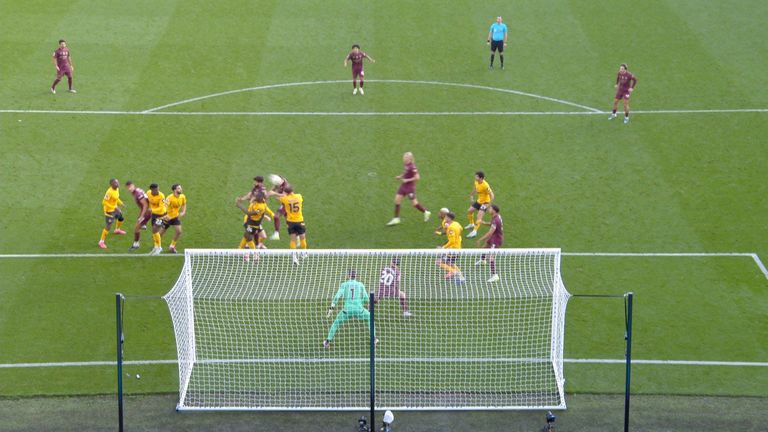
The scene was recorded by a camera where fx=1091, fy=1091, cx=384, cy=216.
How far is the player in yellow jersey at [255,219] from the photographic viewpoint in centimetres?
→ 2098

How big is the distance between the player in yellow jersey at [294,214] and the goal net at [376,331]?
2.09 feet

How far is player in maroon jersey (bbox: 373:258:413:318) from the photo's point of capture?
18969 millimetres

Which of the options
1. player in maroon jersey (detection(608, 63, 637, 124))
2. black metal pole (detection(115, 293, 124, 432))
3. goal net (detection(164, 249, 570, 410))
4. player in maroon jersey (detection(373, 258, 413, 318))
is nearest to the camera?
black metal pole (detection(115, 293, 124, 432))

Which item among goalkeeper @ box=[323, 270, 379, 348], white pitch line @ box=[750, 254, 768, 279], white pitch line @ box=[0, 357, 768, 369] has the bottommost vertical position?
white pitch line @ box=[0, 357, 768, 369]

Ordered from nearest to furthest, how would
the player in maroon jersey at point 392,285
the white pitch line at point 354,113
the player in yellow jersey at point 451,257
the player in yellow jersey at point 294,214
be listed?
the player in maroon jersey at point 392,285, the player in yellow jersey at point 451,257, the player in yellow jersey at point 294,214, the white pitch line at point 354,113

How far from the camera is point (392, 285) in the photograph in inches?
752

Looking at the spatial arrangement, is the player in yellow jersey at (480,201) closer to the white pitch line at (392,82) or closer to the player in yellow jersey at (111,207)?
the white pitch line at (392,82)

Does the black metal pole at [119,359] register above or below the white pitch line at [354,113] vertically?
below

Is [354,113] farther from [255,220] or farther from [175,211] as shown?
[175,211]

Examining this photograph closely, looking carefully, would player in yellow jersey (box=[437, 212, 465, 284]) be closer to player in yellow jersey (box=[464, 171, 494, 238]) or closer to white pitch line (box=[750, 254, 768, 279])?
player in yellow jersey (box=[464, 171, 494, 238])

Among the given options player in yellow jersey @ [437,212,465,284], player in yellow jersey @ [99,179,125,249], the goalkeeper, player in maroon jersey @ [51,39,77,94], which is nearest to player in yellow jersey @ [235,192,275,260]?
player in yellow jersey @ [99,179,125,249]

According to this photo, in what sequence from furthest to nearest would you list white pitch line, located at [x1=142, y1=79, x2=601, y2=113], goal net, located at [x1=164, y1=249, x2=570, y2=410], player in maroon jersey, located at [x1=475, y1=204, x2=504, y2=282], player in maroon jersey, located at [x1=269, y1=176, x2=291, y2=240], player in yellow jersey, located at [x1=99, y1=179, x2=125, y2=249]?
white pitch line, located at [x1=142, y1=79, x2=601, y2=113] < player in yellow jersey, located at [x1=99, y1=179, x2=125, y2=249] < player in maroon jersey, located at [x1=269, y1=176, x2=291, y2=240] < player in maroon jersey, located at [x1=475, y1=204, x2=504, y2=282] < goal net, located at [x1=164, y1=249, x2=570, y2=410]

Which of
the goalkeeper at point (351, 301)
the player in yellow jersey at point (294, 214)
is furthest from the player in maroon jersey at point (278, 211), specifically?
the goalkeeper at point (351, 301)

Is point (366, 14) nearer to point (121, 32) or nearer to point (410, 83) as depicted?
point (410, 83)
